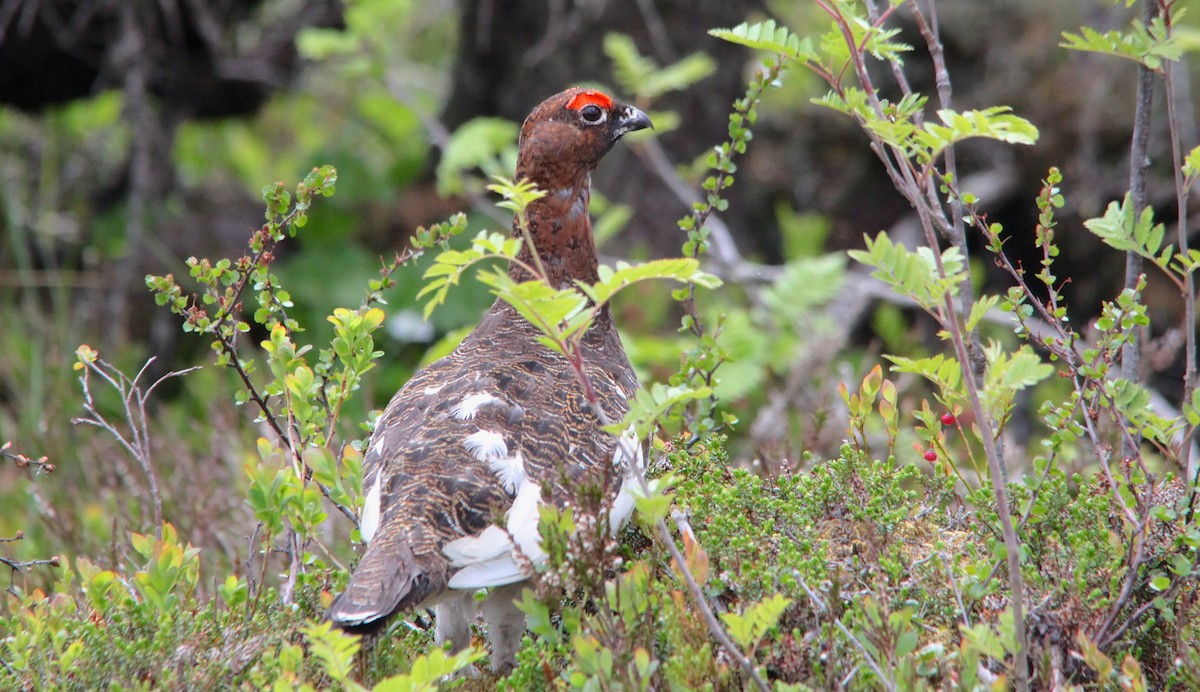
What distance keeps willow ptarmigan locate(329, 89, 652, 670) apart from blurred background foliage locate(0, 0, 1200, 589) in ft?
5.44

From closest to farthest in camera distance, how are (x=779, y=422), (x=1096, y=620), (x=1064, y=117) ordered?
1. (x=1096, y=620)
2. (x=779, y=422)
3. (x=1064, y=117)

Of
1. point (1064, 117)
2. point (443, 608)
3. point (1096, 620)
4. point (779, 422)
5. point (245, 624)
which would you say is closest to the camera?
point (1096, 620)

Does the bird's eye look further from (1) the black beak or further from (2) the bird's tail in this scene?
(2) the bird's tail

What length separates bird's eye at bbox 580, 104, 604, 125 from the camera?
4.09m

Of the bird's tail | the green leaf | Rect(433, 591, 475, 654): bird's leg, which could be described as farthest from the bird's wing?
the green leaf

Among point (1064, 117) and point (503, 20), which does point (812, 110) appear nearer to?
point (1064, 117)

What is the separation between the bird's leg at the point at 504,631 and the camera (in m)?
3.15

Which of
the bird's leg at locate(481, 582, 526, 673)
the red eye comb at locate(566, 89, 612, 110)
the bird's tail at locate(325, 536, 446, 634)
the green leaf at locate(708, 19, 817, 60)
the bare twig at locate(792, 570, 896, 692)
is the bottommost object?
the bird's leg at locate(481, 582, 526, 673)

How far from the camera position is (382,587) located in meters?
2.61

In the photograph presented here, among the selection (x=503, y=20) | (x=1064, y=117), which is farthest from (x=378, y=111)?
(x=1064, y=117)

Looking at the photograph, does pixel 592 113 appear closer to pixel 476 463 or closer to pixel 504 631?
pixel 476 463

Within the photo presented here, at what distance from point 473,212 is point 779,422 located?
111 inches

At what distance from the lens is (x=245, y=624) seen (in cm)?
293

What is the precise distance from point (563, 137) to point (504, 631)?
69.6 inches
